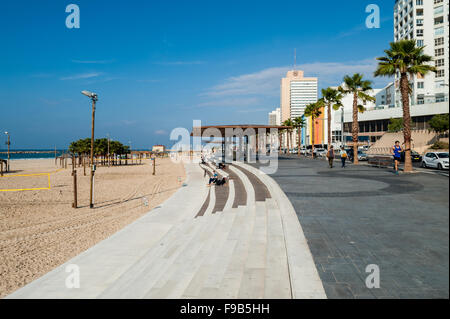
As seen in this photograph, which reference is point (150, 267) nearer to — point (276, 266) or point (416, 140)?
point (276, 266)

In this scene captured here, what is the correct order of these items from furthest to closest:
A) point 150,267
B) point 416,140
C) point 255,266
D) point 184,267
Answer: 1. point 416,140
2. point 150,267
3. point 184,267
4. point 255,266

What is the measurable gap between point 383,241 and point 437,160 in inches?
746

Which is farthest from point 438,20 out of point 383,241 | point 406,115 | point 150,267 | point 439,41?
point 150,267

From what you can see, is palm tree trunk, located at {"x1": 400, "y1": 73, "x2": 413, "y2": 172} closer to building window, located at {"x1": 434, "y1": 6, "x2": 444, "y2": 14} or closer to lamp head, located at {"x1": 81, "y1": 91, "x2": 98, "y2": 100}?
lamp head, located at {"x1": 81, "y1": 91, "x2": 98, "y2": 100}

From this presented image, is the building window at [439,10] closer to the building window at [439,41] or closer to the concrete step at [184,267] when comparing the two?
the building window at [439,41]

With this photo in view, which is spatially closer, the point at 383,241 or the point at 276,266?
the point at 276,266

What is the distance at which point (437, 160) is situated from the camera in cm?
1973

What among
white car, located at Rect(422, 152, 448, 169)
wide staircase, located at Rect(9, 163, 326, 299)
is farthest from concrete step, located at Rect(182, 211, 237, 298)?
white car, located at Rect(422, 152, 448, 169)

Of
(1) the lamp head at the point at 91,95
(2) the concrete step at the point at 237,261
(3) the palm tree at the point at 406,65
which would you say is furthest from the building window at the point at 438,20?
(2) the concrete step at the point at 237,261

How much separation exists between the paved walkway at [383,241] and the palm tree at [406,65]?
10.7 m

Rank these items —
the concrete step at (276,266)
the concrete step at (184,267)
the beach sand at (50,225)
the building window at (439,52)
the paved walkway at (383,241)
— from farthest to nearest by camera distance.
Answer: the building window at (439,52) < the beach sand at (50,225) < the concrete step at (184,267) < the concrete step at (276,266) < the paved walkway at (383,241)

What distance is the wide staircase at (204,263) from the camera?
4.08 meters

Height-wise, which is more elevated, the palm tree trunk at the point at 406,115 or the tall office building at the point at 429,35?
the tall office building at the point at 429,35
